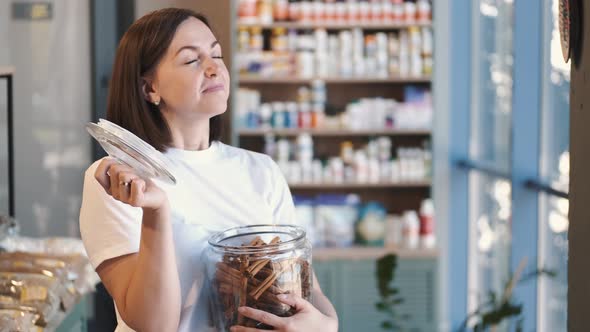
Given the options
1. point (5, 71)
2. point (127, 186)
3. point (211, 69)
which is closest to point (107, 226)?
point (127, 186)

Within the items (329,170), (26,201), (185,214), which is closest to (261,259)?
(185,214)

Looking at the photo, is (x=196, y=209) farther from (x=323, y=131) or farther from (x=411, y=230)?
(x=411, y=230)

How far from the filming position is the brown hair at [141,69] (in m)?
1.75

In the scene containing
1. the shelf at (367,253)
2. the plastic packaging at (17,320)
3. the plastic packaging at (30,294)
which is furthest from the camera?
the shelf at (367,253)

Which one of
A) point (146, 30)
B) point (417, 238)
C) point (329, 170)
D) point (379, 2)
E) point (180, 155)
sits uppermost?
point (379, 2)

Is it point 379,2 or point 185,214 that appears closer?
point 185,214

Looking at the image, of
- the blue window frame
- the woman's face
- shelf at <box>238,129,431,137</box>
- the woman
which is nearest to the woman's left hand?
the woman

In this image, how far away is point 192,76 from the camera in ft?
5.73

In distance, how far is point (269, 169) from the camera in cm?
191

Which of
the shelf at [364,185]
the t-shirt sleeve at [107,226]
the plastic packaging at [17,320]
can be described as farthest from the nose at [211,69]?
the shelf at [364,185]

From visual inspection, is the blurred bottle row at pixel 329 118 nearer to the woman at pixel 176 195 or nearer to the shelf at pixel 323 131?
the shelf at pixel 323 131

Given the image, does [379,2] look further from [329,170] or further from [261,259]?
[261,259]

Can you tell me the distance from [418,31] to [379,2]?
0.32 meters

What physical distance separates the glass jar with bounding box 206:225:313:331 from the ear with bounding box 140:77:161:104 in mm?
334
